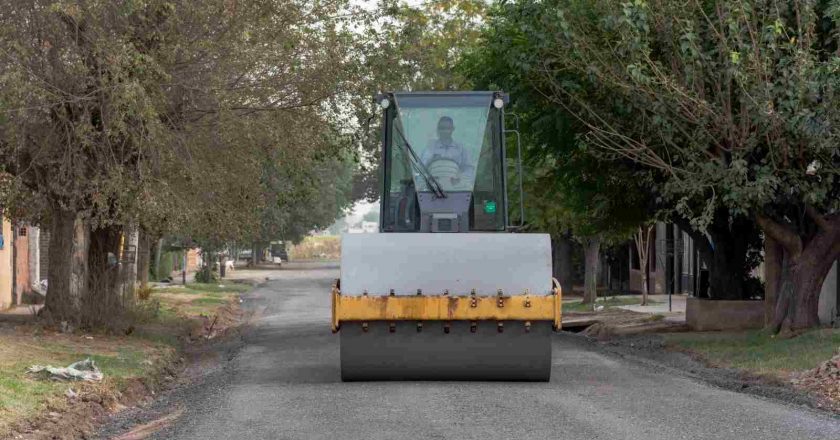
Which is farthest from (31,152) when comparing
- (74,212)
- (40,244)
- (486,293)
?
(40,244)

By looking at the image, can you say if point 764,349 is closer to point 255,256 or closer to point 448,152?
point 448,152

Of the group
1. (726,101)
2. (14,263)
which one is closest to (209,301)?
(14,263)

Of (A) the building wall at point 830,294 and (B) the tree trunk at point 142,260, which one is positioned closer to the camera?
(A) the building wall at point 830,294

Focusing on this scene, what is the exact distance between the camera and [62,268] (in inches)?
904

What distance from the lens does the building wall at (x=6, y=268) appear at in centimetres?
3089

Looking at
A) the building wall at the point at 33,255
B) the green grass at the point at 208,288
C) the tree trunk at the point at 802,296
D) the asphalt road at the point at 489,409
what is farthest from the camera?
the green grass at the point at 208,288

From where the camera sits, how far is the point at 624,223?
2902 cm

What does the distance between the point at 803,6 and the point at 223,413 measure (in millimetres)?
10992

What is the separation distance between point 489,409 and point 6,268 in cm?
2177

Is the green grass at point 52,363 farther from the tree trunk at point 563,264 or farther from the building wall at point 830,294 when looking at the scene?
the tree trunk at point 563,264

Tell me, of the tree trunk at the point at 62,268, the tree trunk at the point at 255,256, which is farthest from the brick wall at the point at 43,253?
the tree trunk at the point at 255,256

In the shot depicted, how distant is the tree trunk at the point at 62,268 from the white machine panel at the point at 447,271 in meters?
9.57

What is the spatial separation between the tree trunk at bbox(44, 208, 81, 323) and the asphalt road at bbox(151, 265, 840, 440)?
593 centimetres

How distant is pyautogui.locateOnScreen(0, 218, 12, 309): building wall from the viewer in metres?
30.9
